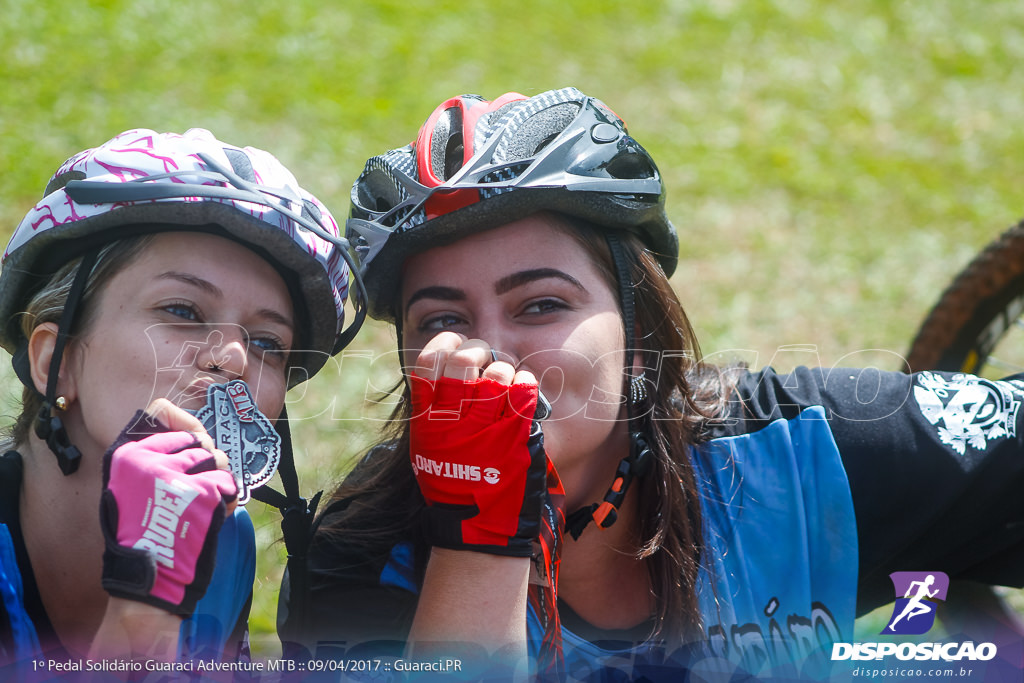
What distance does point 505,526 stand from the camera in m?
2.61

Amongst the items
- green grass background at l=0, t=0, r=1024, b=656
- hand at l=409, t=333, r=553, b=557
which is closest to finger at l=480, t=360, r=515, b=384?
hand at l=409, t=333, r=553, b=557

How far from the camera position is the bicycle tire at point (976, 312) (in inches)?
164

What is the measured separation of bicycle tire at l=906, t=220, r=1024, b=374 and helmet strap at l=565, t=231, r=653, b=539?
2079mm

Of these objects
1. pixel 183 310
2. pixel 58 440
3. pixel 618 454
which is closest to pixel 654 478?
pixel 618 454

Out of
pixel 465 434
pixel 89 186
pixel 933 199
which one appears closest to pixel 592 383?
pixel 465 434

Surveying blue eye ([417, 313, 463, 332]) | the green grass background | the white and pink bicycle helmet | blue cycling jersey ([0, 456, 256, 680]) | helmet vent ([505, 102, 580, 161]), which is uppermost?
the green grass background

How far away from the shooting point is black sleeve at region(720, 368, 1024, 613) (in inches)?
122

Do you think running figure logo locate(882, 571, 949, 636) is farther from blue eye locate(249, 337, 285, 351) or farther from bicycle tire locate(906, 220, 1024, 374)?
blue eye locate(249, 337, 285, 351)

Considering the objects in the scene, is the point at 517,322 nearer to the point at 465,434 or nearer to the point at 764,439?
the point at 465,434

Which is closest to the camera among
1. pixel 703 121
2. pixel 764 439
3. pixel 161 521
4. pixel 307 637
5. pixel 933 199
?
pixel 161 521

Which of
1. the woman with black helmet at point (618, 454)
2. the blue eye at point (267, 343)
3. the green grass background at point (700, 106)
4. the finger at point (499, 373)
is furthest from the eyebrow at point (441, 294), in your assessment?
the green grass background at point (700, 106)

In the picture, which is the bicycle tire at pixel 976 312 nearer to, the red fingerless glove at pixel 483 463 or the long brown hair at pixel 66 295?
the red fingerless glove at pixel 483 463

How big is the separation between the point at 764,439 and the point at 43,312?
2617mm

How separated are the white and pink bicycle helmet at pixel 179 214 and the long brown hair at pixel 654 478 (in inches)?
14.9
